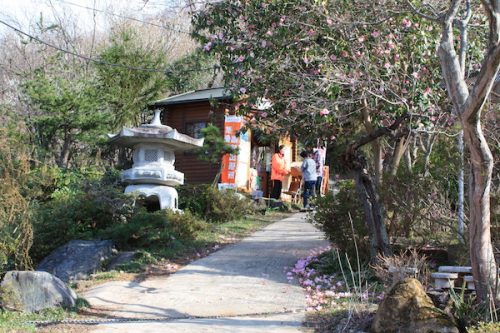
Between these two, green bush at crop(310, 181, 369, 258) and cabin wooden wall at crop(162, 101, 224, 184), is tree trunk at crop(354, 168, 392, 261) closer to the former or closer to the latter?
green bush at crop(310, 181, 369, 258)

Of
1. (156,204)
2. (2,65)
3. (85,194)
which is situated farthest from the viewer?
(2,65)

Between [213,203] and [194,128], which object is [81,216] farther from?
[194,128]

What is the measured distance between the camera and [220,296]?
7973 mm

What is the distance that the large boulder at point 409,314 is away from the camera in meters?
5.30

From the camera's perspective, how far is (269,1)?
27.7 ft

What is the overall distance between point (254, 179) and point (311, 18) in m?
12.8

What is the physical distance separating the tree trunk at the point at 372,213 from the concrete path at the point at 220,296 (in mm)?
1360

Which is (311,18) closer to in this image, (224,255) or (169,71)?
(224,255)

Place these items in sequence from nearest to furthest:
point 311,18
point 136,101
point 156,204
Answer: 1. point 311,18
2. point 156,204
3. point 136,101

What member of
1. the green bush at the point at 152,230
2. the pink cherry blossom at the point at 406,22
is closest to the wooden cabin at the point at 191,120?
the green bush at the point at 152,230

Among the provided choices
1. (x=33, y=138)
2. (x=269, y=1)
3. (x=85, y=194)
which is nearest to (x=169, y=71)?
(x=33, y=138)

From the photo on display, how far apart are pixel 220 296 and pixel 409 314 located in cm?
316

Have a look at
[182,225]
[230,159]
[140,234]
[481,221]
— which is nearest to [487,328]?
[481,221]

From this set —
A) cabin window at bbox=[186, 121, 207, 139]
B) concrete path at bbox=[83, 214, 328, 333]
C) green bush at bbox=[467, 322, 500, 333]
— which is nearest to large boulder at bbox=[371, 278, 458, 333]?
green bush at bbox=[467, 322, 500, 333]
